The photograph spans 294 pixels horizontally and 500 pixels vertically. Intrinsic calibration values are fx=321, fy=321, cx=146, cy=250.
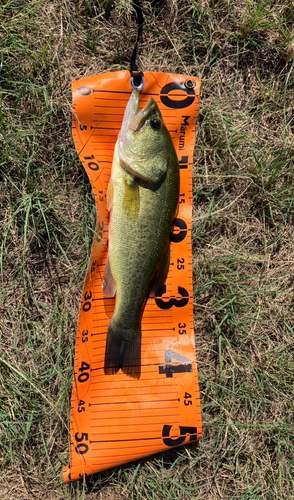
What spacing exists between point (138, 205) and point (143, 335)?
1.02 metres

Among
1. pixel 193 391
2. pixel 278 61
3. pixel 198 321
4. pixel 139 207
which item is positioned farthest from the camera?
pixel 278 61

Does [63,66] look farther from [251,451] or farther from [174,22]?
[251,451]

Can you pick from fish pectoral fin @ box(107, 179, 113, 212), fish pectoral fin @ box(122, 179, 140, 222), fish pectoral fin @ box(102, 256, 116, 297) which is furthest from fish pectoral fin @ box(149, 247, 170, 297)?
fish pectoral fin @ box(107, 179, 113, 212)

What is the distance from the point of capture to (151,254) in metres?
2.23

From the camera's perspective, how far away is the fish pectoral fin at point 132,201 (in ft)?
7.14

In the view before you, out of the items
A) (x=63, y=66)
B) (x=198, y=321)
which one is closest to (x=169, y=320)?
(x=198, y=321)

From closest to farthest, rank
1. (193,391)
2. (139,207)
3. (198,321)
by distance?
(139,207) → (193,391) → (198,321)

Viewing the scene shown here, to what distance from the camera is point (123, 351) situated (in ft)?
7.80

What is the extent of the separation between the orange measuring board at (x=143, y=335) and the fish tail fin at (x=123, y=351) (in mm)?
45

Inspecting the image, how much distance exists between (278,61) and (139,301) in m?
2.53

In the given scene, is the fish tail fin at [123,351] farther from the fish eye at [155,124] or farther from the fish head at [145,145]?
the fish eye at [155,124]

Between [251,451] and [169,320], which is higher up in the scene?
[169,320]

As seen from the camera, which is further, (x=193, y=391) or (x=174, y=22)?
(x=174, y=22)

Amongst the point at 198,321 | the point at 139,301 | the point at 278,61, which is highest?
the point at 278,61
